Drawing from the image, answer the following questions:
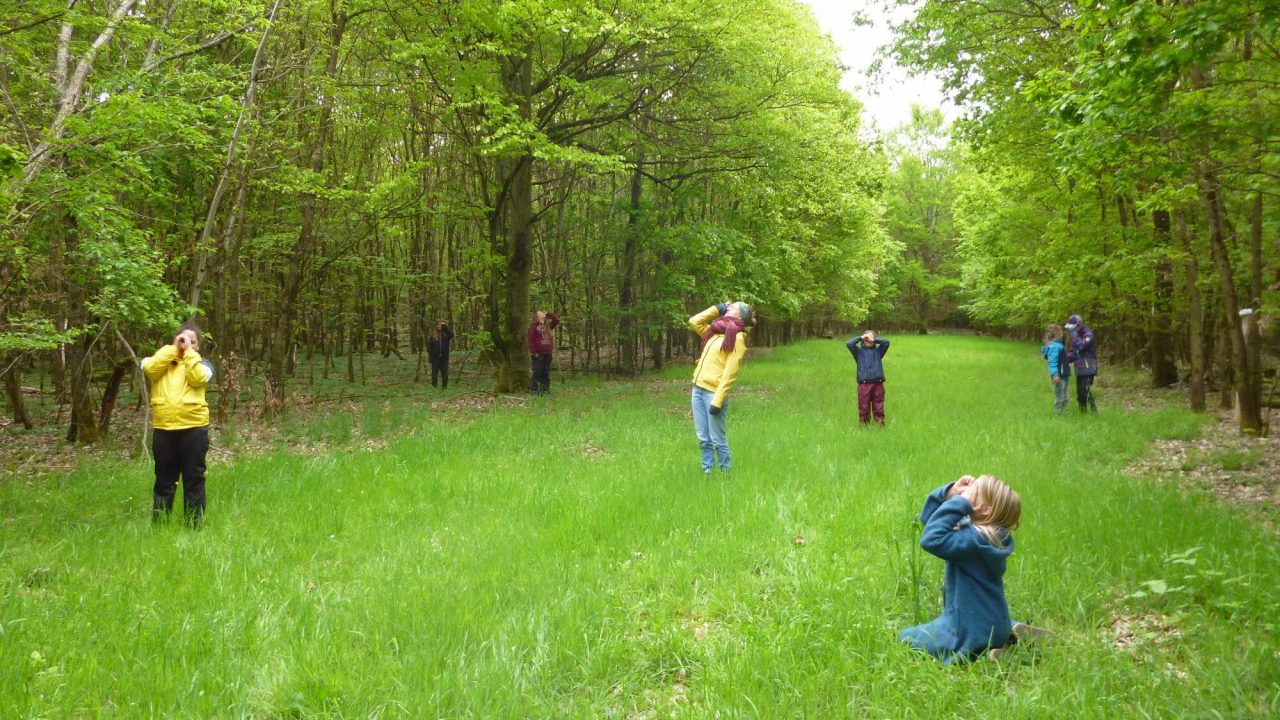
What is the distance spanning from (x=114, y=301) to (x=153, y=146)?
1882mm

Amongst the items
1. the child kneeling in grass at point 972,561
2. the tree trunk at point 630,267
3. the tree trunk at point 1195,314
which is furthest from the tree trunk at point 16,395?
the tree trunk at point 1195,314

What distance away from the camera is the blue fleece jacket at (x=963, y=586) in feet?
10.6

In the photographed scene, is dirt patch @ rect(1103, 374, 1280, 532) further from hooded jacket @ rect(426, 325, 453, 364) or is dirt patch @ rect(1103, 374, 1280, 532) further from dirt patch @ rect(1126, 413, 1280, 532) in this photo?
hooded jacket @ rect(426, 325, 453, 364)

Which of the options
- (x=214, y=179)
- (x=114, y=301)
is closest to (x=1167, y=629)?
(x=114, y=301)

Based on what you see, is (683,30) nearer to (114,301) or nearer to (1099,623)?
(114,301)

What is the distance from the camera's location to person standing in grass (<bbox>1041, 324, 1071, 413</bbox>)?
38.5 feet

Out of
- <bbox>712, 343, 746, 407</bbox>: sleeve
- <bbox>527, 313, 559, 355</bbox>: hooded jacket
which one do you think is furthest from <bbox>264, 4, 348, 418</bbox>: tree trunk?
<bbox>712, 343, 746, 407</bbox>: sleeve

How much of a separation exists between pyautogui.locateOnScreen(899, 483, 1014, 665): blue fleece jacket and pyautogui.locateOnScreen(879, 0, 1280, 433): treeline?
12.3 ft

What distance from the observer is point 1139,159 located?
28.1ft

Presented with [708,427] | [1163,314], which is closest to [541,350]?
[708,427]

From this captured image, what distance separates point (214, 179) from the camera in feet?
38.4

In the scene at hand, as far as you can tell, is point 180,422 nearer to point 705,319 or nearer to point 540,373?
point 705,319

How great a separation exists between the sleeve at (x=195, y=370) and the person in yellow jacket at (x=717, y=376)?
4.71 m

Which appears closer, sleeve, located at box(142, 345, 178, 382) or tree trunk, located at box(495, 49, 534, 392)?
sleeve, located at box(142, 345, 178, 382)
